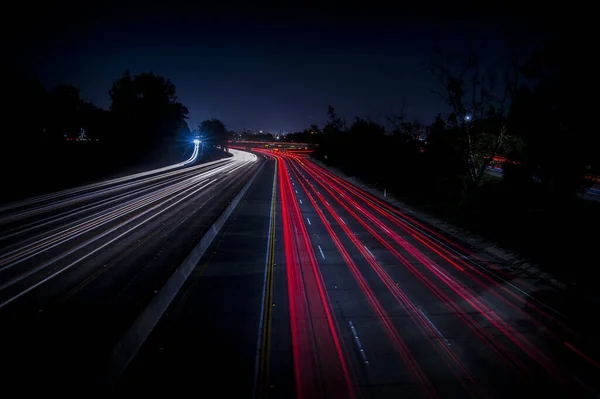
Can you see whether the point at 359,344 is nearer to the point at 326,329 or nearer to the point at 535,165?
the point at 326,329

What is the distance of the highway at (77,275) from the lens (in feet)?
26.4

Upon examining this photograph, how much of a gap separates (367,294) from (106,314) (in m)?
9.44

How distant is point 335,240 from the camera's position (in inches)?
742

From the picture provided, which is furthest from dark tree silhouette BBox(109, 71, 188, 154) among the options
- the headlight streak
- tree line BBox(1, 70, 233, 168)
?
the headlight streak

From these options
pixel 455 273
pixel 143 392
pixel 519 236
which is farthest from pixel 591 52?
pixel 143 392

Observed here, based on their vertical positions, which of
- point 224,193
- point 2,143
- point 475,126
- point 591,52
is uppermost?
point 591,52

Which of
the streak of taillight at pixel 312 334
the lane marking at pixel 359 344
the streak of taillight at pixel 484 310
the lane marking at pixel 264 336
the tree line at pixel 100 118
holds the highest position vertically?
the tree line at pixel 100 118

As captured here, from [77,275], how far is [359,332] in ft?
39.3

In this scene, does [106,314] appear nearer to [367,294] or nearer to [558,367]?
[367,294]

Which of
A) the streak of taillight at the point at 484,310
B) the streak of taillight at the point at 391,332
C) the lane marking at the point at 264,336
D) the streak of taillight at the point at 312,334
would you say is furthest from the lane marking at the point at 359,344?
the streak of taillight at the point at 484,310

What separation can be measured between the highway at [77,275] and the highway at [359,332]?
146 centimetres

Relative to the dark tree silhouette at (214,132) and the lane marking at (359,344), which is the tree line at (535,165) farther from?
the dark tree silhouette at (214,132)

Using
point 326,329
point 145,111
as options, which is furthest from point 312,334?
point 145,111

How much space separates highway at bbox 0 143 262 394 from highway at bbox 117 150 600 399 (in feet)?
4.79
